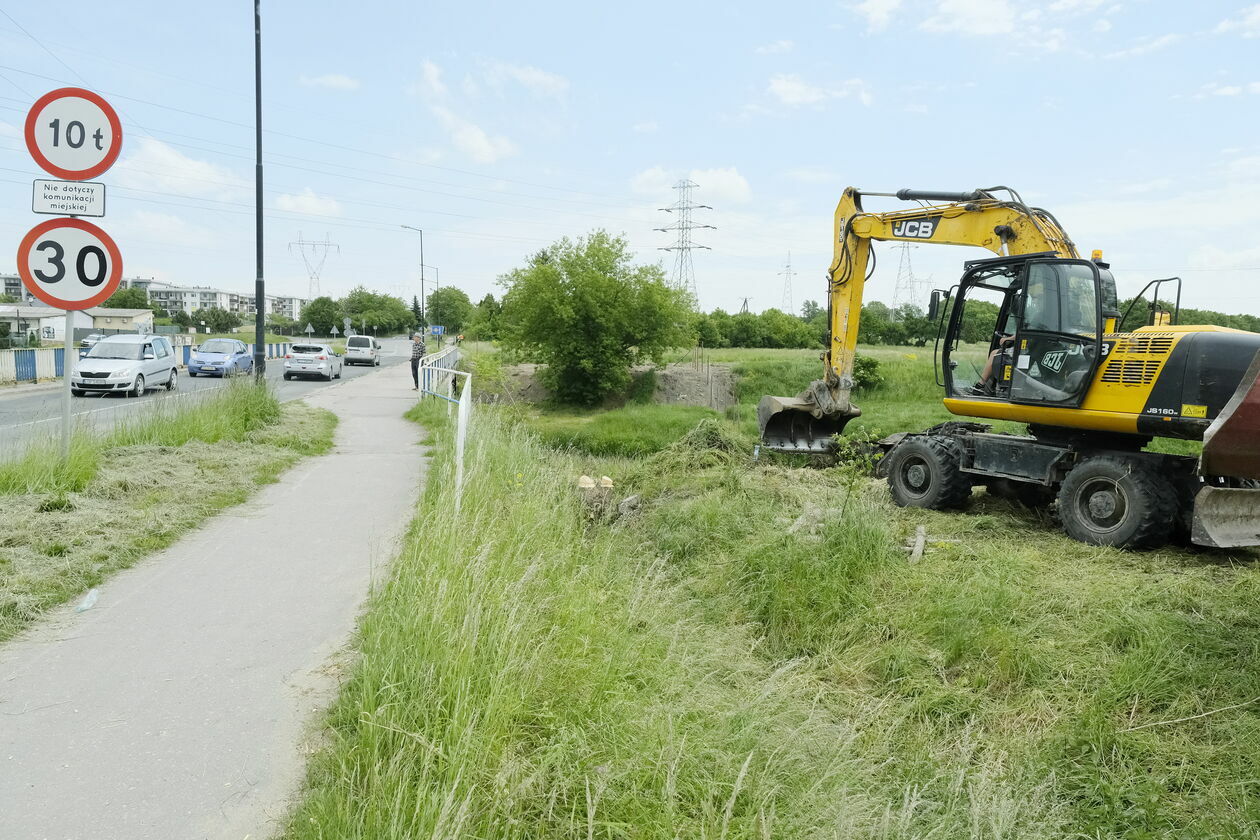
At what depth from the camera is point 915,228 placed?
13383 mm

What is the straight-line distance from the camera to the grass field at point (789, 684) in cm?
348

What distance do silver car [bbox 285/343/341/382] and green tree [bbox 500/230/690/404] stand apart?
9.70 m

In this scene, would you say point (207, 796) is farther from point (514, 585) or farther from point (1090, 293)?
point (1090, 293)

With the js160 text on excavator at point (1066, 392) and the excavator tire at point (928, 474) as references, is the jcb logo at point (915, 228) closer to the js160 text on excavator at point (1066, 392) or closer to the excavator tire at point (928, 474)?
the js160 text on excavator at point (1066, 392)

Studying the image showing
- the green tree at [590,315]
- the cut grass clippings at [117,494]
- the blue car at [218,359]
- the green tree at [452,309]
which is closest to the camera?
the cut grass clippings at [117,494]

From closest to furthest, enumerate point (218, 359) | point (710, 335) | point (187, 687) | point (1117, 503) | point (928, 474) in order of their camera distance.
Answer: point (187, 687)
point (1117, 503)
point (928, 474)
point (218, 359)
point (710, 335)

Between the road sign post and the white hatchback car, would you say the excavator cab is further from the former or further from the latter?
the white hatchback car

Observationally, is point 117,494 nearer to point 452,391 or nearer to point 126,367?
point 452,391

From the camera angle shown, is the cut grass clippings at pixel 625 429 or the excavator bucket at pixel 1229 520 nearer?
the excavator bucket at pixel 1229 520

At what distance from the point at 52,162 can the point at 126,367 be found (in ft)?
63.4

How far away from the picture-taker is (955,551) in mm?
9148

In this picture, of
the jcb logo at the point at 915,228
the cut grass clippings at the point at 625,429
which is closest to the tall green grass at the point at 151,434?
the cut grass clippings at the point at 625,429

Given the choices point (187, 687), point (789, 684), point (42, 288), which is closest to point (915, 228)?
point (789, 684)

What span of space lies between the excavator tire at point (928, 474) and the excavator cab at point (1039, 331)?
2.43ft
